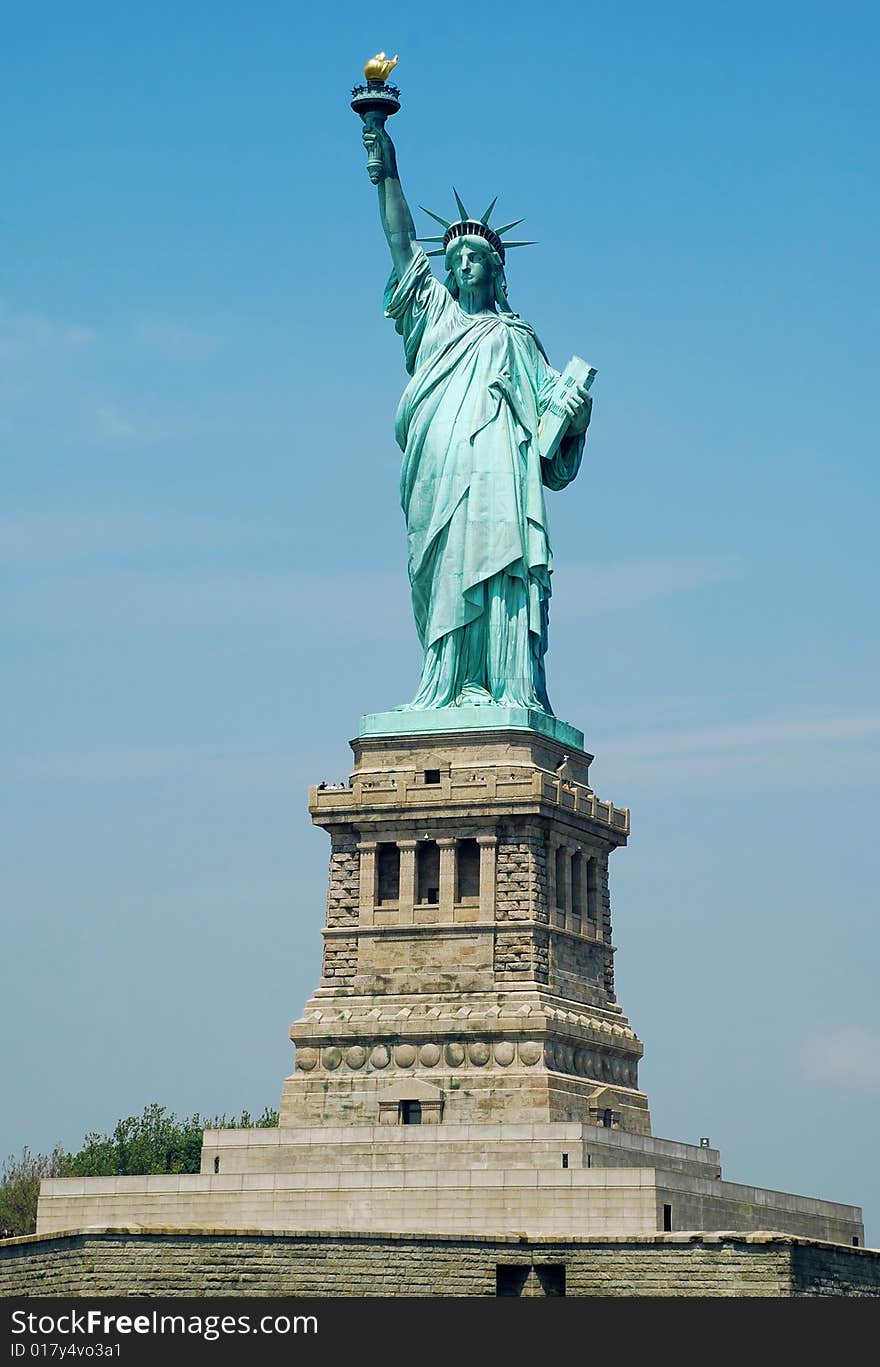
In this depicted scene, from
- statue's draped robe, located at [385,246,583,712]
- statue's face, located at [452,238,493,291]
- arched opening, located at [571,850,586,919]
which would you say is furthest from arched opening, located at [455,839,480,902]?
statue's face, located at [452,238,493,291]

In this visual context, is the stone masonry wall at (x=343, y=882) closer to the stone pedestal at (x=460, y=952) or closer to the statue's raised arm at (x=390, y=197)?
the stone pedestal at (x=460, y=952)

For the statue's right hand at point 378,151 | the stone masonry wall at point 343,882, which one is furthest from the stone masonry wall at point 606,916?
the statue's right hand at point 378,151

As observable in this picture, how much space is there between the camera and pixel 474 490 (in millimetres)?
52562

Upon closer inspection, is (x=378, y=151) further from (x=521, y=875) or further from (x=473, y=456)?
(x=521, y=875)

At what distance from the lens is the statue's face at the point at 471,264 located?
53.8m

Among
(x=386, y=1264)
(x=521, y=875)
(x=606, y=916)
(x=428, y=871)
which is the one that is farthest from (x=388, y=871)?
(x=386, y=1264)

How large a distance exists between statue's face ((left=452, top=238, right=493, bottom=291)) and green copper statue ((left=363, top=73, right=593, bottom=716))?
3cm

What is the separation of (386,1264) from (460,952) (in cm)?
833

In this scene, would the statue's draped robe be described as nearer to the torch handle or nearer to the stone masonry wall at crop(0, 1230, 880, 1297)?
the torch handle

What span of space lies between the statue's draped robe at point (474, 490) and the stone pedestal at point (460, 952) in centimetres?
161

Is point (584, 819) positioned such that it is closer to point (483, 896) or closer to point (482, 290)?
point (483, 896)

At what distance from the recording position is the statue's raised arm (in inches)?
2098
